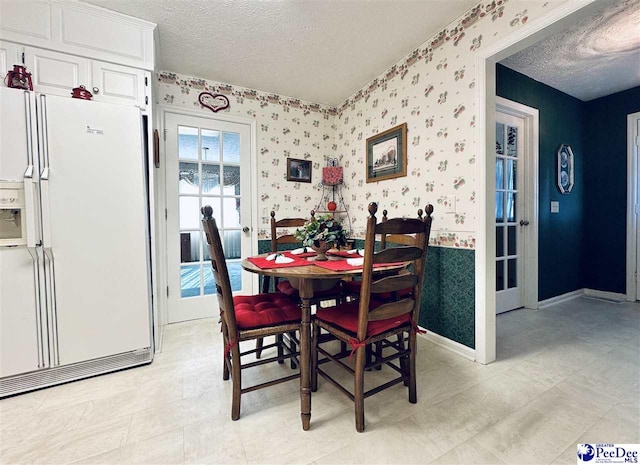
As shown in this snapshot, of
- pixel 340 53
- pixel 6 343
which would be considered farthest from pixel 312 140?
pixel 6 343

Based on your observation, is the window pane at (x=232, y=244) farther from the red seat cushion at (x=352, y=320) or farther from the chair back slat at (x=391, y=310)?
the chair back slat at (x=391, y=310)

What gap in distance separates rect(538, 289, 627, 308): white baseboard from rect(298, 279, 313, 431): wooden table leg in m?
3.00

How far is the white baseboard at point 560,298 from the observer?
123 inches

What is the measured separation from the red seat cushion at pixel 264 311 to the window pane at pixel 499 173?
250 centimetres

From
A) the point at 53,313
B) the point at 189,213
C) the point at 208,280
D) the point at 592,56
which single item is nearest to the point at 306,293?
the point at 53,313

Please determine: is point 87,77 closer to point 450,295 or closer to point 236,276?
point 236,276

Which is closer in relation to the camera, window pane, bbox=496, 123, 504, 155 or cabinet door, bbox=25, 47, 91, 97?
cabinet door, bbox=25, 47, 91, 97

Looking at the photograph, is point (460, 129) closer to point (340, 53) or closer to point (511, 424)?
point (340, 53)

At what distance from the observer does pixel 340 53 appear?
249 cm

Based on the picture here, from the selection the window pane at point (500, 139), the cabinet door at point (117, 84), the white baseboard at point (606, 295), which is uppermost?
the cabinet door at point (117, 84)

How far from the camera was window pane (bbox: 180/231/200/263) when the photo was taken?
2828 mm

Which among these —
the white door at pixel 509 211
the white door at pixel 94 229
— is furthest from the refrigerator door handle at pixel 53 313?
the white door at pixel 509 211

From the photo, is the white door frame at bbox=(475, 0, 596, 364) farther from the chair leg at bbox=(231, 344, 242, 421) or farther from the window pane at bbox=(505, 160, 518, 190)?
the chair leg at bbox=(231, 344, 242, 421)

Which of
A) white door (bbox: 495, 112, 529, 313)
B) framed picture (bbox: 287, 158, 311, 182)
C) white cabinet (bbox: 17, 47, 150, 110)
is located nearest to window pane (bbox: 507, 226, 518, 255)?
white door (bbox: 495, 112, 529, 313)
